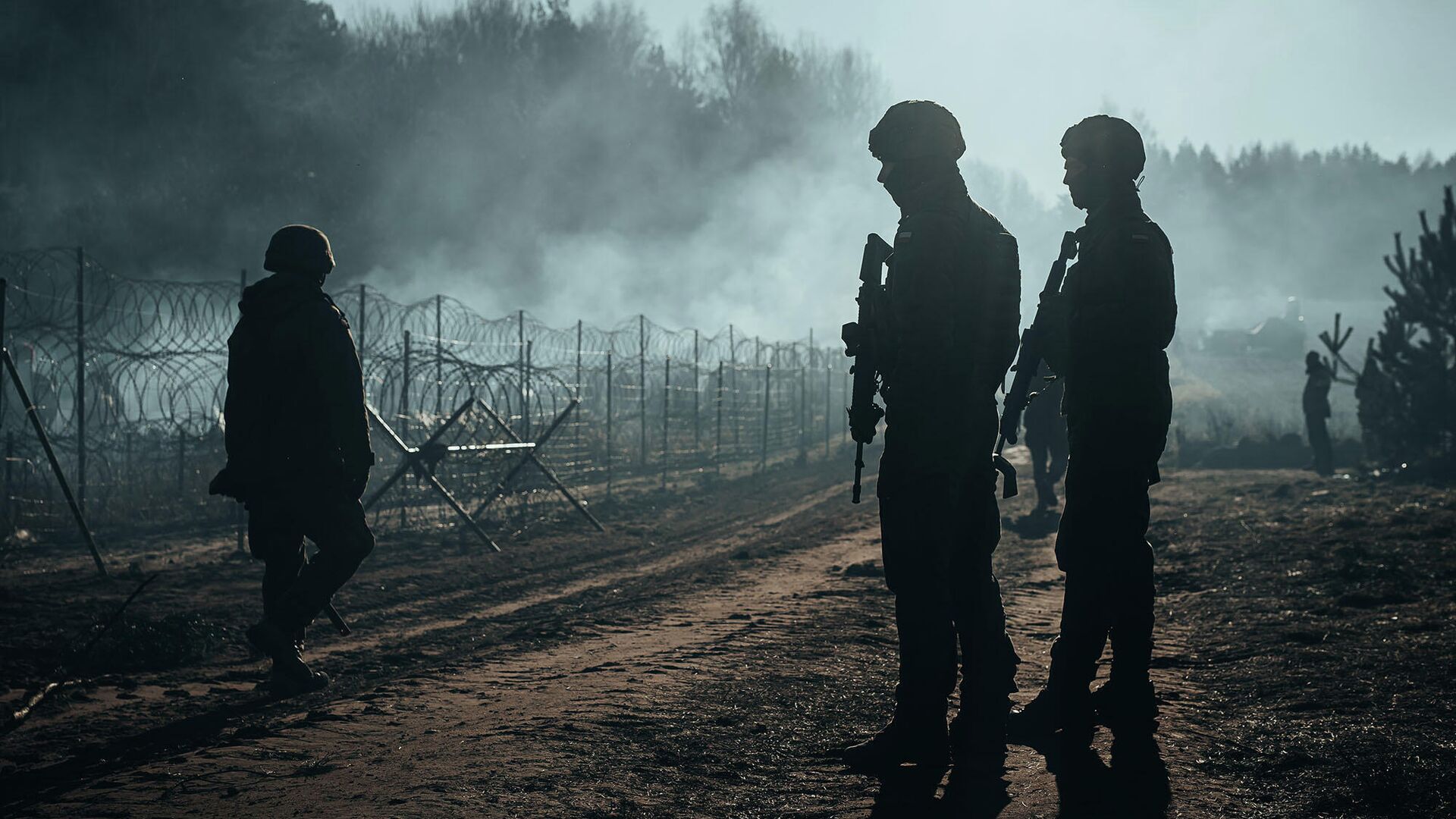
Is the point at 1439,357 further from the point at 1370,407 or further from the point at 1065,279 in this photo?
the point at 1065,279

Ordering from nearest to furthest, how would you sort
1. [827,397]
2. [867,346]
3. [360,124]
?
[867,346]
[827,397]
[360,124]

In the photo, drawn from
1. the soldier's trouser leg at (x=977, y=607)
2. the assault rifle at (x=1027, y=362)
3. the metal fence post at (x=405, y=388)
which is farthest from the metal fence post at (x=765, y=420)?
the soldier's trouser leg at (x=977, y=607)

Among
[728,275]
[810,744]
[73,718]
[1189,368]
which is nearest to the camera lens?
[810,744]

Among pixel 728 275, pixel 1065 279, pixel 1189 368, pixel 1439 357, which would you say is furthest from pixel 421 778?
pixel 1189 368

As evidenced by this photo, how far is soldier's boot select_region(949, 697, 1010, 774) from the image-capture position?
363 centimetres

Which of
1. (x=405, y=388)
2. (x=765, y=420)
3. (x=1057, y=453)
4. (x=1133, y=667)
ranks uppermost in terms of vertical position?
(x=405, y=388)

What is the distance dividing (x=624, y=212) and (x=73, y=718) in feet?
124

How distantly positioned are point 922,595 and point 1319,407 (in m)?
17.0

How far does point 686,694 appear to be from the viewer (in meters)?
4.83

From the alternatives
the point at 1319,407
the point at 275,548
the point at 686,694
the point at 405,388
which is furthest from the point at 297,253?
the point at 1319,407

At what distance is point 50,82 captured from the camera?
1025 inches

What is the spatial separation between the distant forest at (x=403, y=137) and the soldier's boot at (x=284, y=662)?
2366 cm

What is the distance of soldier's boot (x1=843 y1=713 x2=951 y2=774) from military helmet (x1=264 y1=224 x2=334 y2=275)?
353 cm

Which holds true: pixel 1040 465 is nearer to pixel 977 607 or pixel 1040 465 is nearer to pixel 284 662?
pixel 977 607
